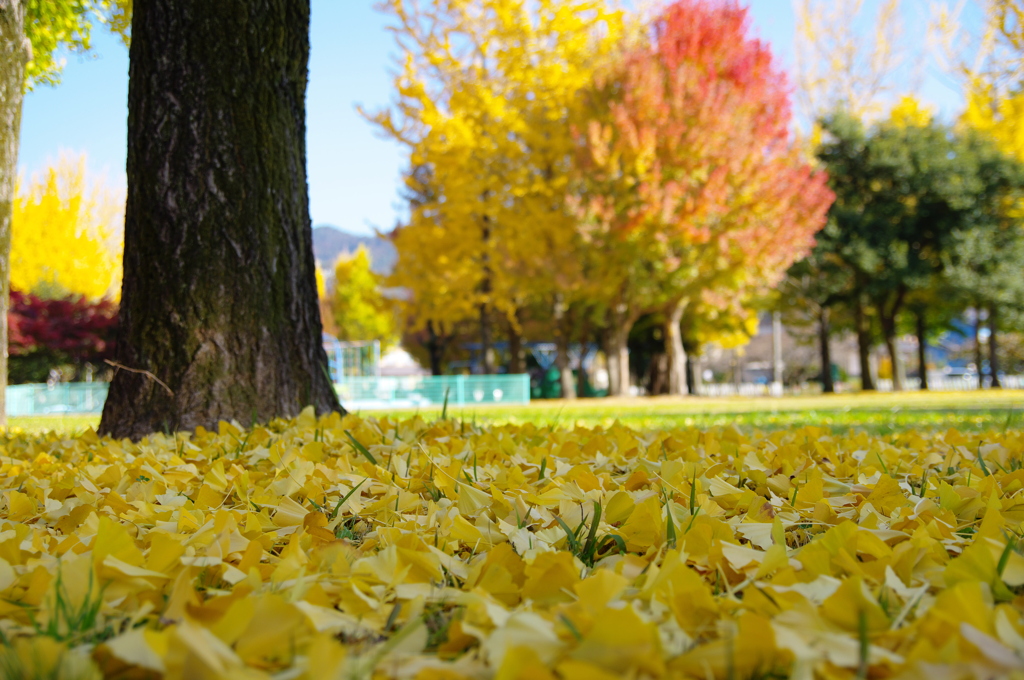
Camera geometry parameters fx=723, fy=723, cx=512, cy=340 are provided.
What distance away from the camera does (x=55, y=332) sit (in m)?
17.5

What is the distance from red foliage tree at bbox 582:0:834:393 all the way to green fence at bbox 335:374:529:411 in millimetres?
3841

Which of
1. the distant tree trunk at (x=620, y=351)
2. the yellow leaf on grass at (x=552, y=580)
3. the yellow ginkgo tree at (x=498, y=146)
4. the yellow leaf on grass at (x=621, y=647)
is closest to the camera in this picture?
the yellow leaf on grass at (x=621, y=647)

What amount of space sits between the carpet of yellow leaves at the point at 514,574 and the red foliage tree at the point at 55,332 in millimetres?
18023

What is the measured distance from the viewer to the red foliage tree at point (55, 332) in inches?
684

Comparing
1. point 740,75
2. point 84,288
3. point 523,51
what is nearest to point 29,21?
point 523,51

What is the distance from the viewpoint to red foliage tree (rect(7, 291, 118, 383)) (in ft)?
57.0

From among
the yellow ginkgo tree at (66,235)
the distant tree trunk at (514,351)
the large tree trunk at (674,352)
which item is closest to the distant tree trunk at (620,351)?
the large tree trunk at (674,352)

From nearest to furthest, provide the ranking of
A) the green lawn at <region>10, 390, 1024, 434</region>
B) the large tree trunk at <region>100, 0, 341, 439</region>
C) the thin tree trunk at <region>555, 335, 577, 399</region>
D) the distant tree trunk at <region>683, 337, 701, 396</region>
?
the large tree trunk at <region>100, 0, 341, 439</region>
the green lawn at <region>10, 390, 1024, 434</region>
the thin tree trunk at <region>555, 335, 577, 399</region>
the distant tree trunk at <region>683, 337, 701, 396</region>

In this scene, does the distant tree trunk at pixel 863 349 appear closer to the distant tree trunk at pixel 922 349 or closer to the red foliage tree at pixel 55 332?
the distant tree trunk at pixel 922 349

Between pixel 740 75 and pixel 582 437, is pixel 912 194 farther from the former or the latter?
pixel 582 437

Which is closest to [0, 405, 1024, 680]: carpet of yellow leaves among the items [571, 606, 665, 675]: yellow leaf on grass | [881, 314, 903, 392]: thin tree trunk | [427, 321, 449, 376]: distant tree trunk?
[571, 606, 665, 675]: yellow leaf on grass

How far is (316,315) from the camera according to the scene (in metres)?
3.45

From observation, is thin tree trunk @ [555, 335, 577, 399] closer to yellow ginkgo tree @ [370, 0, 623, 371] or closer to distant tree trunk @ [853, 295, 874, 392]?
yellow ginkgo tree @ [370, 0, 623, 371]

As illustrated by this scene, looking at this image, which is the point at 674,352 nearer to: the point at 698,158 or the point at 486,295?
the point at 486,295
